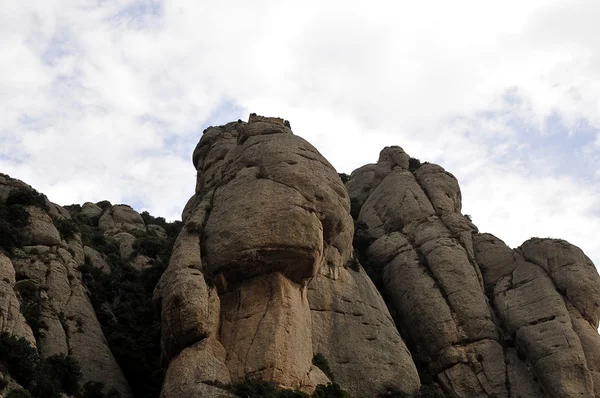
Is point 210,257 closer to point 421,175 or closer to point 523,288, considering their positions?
point 523,288

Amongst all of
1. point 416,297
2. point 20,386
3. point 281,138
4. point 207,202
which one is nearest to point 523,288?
point 416,297

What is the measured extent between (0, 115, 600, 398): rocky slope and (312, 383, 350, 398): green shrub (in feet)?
0.34

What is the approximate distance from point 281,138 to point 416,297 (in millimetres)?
14824

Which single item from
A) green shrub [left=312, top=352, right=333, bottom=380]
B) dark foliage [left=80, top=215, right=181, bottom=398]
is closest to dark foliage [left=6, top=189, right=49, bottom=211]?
dark foliage [left=80, top=215, right=181, bottom=398]

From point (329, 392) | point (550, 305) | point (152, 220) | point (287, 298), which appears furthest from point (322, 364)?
point (152, 220)

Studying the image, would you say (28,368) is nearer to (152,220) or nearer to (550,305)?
(550,305)

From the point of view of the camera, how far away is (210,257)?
3862 centimetres

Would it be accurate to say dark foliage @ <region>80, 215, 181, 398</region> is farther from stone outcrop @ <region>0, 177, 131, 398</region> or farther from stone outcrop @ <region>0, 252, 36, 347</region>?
stone outcrop @ <region>0, 252, 36, 347</region>

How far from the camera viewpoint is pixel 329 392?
34375 mm

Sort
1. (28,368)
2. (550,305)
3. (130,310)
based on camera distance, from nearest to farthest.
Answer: (28,368) → (130,310) → (550,305)

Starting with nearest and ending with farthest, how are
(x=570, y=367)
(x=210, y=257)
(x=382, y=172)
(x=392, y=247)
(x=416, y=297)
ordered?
(x=210, y=257) < (x=570, y=367) < (x=416, y=297) < (x=392, y=247) < (x=382, y=172)

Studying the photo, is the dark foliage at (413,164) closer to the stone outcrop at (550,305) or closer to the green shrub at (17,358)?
the stone outcrop at (550,305)

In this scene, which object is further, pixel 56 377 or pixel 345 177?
pixel 345 177

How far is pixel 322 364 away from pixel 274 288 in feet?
20.6
